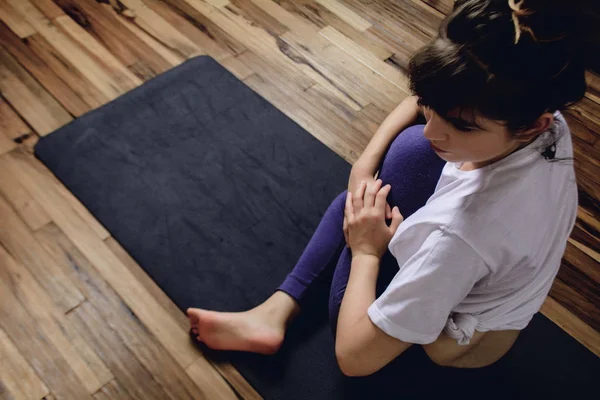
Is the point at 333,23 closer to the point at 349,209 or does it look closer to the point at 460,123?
the point at 349,209

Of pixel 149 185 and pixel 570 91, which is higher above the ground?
pixel 570 91

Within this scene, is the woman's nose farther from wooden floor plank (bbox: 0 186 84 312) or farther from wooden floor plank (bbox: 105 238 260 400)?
wooden floor plank (bbox: 0 186 84 312)

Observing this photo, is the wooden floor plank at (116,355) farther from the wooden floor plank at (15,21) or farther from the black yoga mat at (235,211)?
the wooden floor plank at (15,21)

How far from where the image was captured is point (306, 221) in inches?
56.6

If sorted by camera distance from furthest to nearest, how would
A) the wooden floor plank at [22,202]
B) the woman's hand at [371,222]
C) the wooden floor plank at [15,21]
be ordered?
the wooden floor plank at [15,21] < the wooden floor plank at [22,202] < the woman's hand at [371,222]

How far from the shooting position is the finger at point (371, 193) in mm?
968

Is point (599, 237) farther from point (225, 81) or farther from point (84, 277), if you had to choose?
point (84, 277)

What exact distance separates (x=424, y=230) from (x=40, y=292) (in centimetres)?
106

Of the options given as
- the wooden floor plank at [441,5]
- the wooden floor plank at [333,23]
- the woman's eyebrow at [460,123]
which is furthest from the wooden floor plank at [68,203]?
the wooden floor plank at [441,5]

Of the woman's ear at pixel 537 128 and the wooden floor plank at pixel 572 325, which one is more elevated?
the woman's ear at pixel 537 128

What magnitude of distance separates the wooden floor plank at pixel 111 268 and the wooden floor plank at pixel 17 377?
0.27 metres

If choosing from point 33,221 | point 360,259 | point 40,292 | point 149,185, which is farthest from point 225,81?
point 360,259

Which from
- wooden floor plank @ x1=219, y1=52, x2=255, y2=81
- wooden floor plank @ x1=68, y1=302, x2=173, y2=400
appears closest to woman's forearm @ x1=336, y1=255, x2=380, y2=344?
wooden floor plank @ x1=68, y1=302, x2=173, y2=400

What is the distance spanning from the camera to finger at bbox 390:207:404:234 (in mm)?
932
